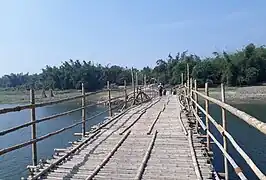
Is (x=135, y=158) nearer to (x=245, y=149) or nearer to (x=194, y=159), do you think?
(x=194, y=159)

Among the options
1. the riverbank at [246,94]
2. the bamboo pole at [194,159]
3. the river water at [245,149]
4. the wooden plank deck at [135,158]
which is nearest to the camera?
the bamboo pole at [194,159]

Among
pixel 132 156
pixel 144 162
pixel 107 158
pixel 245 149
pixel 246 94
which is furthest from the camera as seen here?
pixel 246 94

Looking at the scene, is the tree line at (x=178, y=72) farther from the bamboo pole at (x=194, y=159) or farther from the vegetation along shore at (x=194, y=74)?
the bamboo pole at (x=194, y=159)

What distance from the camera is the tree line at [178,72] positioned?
4519 cm

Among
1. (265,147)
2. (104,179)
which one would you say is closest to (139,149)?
(104,179)

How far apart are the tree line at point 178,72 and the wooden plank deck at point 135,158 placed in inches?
1245


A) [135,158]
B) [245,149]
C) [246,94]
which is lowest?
[245,149]

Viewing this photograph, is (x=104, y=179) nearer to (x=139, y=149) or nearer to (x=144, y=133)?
(x=139, y=149)

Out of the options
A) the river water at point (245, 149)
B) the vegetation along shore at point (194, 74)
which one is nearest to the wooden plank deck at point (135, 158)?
the river water at point (245, 149)

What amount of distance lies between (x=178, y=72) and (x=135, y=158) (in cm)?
4228

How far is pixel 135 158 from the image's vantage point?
199 inches

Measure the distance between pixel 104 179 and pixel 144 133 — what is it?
3145 millimetres

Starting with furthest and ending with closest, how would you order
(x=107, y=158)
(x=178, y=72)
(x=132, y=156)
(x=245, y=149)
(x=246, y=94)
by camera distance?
(x=178, y=72), (x=246, y=94), (x=245, y=149), (x=132, y=156), (x=107, y=158)

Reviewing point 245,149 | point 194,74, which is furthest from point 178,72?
point 245,149
